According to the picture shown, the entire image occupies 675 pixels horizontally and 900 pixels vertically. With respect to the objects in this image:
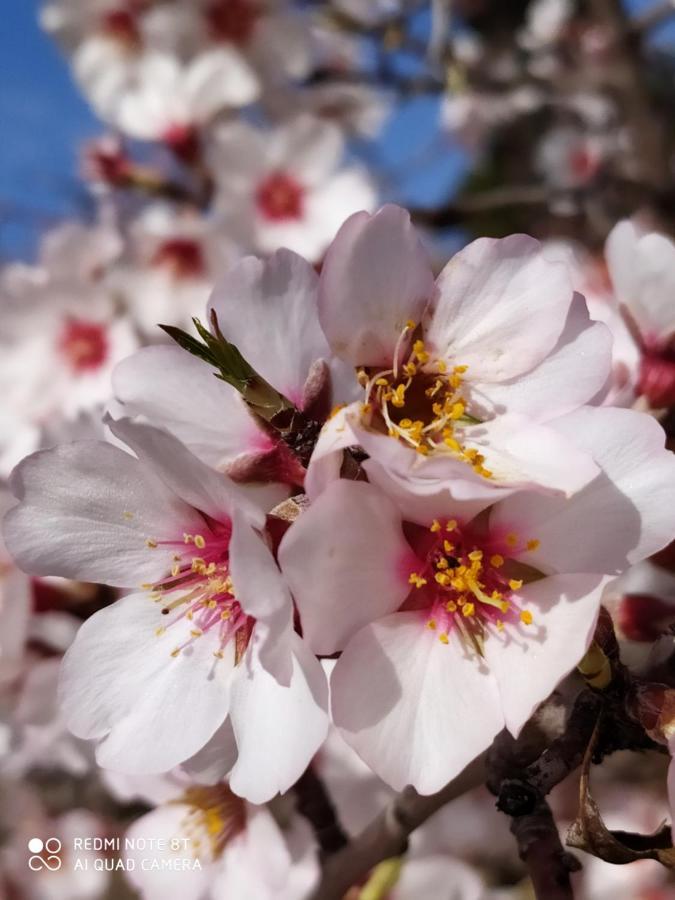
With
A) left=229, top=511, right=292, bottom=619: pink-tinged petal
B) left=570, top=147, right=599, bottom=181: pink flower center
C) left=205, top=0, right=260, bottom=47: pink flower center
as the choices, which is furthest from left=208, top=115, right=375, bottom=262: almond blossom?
left=570, top=147, right=599, bottom=181: pink flower center

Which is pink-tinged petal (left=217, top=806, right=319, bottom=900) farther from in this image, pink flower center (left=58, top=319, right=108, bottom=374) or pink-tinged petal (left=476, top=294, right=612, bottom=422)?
pink flower center (left=58, top=319, right=108, bottom=374)

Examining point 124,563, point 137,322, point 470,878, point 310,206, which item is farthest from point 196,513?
point 310,206

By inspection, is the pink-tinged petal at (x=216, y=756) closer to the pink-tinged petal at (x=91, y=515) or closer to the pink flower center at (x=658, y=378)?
the pink-tinged petal at (x=91, y=515)

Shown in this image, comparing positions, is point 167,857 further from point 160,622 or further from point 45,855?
point 45,855

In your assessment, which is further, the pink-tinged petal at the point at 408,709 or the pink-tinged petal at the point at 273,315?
the pink-tinged petal at the point at 273,315

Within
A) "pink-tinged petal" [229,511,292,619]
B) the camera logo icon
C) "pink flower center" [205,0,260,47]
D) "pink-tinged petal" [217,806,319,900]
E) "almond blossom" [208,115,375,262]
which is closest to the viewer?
"pink-tinged petal" [229,511,292,619]

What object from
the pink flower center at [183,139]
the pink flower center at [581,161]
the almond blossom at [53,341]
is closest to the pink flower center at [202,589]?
the almond blossom at [53,341]

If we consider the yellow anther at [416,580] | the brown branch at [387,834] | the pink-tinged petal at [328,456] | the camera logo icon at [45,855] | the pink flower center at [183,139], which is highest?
the pink-tinged petal at [328,456]
